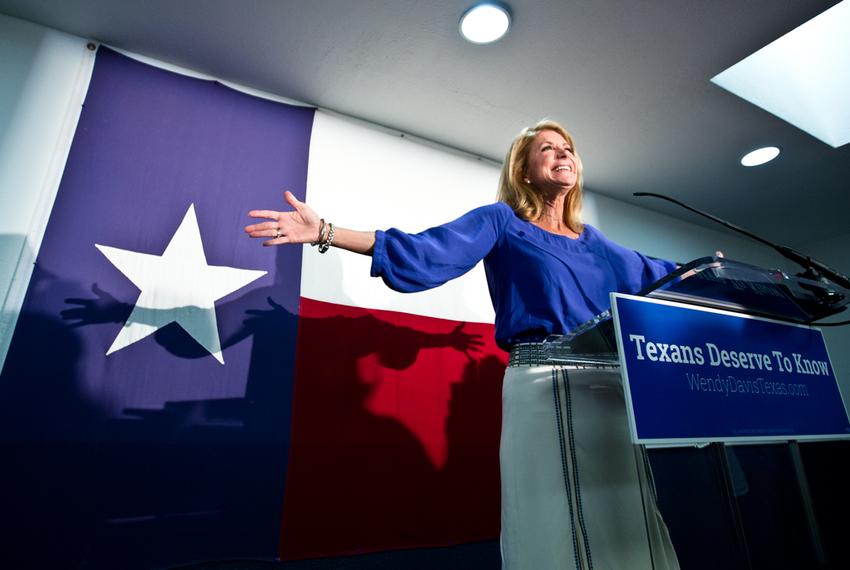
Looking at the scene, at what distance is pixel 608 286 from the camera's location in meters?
1.08

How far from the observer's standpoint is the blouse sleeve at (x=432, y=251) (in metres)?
0.94

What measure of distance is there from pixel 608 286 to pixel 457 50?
1524 millimetres

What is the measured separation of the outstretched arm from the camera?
0.88 m

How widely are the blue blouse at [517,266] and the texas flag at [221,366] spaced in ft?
3.60

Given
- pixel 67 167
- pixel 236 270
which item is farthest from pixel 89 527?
pixel 67 167

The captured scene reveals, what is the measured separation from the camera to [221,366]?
1.77 m

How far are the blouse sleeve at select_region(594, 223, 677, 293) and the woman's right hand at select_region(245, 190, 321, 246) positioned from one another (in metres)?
0.73

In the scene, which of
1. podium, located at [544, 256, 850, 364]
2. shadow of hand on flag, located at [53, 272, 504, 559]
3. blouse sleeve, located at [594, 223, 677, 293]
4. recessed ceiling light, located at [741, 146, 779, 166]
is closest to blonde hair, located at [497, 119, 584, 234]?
blouse sleeve, located at [594, 223, 677, 293]

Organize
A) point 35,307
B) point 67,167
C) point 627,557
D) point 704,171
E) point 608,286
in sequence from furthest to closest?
point 704,171 → point 67,167 → point 35,307 → point 608,286 → point 627,557

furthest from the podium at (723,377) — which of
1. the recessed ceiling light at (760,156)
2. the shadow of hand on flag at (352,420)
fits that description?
the recessed ceiling light at (760,156)

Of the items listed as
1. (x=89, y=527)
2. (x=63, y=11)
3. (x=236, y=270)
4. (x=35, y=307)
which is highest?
(x=63, y=11)

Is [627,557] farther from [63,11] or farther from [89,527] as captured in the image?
[63,11]

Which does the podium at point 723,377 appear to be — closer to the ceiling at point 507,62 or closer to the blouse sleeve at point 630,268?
the blouse sleeve at point 630,268

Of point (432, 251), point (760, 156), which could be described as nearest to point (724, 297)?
point (432, 251)
